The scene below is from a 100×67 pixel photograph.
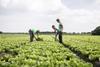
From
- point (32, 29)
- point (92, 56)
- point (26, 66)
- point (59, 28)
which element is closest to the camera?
point (26, 66)

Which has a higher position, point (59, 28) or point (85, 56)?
point (59, 28)

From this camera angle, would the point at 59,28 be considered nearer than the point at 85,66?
No

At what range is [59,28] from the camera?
25.1 metres

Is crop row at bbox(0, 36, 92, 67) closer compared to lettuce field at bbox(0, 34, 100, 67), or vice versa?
crop row at bbox(0, 36, 92, 67)

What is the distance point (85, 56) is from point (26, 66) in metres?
6.26

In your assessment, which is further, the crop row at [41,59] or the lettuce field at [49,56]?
the lettuce field at [49,56]

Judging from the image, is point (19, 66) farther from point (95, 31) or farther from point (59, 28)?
point (95, 31)

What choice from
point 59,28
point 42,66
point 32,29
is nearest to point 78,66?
point 42,66

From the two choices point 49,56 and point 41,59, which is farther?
point 49,56

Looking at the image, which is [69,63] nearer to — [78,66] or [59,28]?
[78,66]

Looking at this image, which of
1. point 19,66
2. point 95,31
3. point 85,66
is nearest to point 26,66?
point 19,66

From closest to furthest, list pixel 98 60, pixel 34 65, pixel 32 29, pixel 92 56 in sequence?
pixel 34 65 → pixel 98 60 → pixel 92 56 → pixel 32 29

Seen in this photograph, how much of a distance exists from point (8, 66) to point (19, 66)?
0.36 m

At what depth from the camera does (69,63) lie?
10.3m
